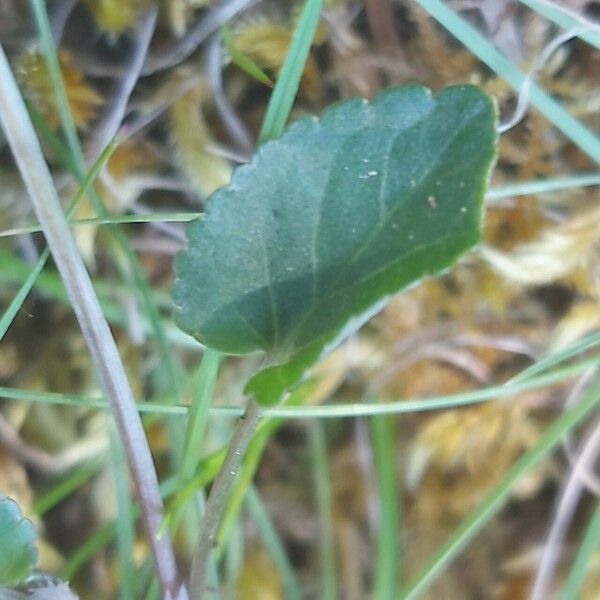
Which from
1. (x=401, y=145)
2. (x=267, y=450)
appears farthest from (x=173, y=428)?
(x=401, y=145)

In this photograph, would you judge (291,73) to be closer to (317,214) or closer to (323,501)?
(317,214)

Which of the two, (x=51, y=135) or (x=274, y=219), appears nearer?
(x=274, y=219)

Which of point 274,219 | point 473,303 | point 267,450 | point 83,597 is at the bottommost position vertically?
point 83,597

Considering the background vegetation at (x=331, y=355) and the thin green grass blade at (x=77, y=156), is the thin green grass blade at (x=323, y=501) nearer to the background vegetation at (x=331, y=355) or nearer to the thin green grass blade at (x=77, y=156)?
the background vegetation at (x=331, y=355)

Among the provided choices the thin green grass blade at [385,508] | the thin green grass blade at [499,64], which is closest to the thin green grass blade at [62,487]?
the thin green grass blade at [385,508]

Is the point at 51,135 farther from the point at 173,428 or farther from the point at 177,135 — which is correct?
the point at 173,428
